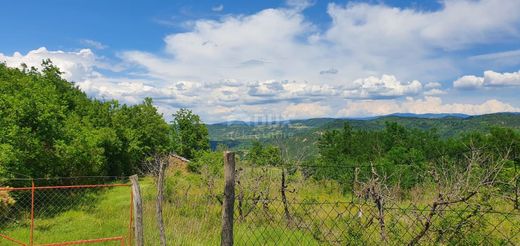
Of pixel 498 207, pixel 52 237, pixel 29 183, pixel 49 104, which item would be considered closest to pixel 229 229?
pixel 52 237

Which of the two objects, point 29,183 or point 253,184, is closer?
point 253,184

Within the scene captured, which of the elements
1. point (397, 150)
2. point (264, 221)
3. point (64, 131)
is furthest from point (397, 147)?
point (64, 131)

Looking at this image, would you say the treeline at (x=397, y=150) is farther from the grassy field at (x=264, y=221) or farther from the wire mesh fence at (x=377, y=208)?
the grassy field at (x=264, y=221)

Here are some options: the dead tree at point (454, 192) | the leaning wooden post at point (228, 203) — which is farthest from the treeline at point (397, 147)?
the leaning wooden post at point (228, 203)

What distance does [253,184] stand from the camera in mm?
14328

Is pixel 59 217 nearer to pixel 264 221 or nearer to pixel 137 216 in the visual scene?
pixel 264 221

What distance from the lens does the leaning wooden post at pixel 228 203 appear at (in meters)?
3.98

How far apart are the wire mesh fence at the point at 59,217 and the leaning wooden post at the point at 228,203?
17.5 feet

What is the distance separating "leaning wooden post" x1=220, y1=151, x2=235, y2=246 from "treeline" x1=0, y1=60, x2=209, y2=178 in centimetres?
1262

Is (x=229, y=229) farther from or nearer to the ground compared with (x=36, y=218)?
farther from the ground

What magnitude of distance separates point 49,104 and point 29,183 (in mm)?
3893

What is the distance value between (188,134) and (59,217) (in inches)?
1381

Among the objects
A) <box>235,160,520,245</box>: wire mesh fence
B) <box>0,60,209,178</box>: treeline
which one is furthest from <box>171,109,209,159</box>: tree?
<box>235,160,520,245</box>: wire mesh fence

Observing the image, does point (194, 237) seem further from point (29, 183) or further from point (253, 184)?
point (29, 183)
